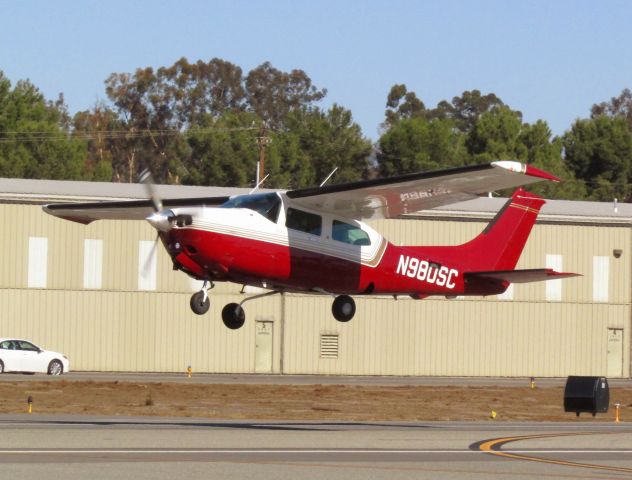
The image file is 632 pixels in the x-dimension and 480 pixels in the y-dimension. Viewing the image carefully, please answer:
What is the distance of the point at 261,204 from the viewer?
24.3 meters

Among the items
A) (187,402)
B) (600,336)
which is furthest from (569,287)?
(187,402)

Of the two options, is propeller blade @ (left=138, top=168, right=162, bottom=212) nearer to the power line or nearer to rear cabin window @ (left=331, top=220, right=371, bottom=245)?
rear cabin window @ (left=331, top=220, right=371, bottom=245)

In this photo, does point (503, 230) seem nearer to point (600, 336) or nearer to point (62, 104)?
point (600, 336)

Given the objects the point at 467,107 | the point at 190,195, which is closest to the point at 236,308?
the point at 190,195

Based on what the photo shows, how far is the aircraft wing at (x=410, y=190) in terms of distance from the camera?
23.9m

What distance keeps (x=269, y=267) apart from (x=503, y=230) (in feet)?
26.1

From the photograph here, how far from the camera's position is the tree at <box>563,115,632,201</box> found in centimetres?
9638

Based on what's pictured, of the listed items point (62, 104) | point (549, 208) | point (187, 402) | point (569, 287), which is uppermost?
point (62, 104)

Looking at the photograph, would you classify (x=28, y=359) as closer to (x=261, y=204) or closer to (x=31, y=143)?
(x=261, y=204)

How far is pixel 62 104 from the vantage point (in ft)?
389

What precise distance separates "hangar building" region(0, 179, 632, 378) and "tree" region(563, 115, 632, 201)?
4030 centimetres

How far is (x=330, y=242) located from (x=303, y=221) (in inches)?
29.6

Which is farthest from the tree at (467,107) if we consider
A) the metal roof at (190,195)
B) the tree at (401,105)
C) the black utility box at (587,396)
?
the black utility box at (587,396)

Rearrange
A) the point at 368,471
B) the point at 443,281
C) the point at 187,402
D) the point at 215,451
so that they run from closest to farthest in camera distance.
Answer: the point at 368,471
the point at 215,451
the point at 443,281
the point at 187,402
